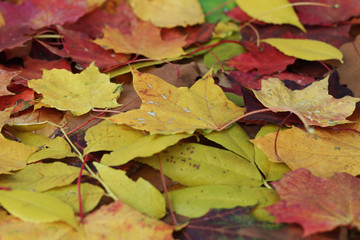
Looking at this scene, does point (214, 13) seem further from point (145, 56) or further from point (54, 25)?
point (54, 25)

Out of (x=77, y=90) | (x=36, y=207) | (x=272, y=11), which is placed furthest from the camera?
(x=272, y=11)

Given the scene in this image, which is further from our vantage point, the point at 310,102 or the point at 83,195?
the point at 310,102

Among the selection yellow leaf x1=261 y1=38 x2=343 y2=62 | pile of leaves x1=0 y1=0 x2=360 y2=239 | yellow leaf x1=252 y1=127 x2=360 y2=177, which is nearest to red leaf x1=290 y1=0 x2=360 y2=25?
pile of leaves x1=0 y1=0 x2=360 y2=239

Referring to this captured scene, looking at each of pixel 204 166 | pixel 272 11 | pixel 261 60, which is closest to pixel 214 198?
pixel 204 166

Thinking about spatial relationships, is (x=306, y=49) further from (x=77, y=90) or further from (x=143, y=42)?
(x=77, y=90)

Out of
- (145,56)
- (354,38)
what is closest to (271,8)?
(354,38)

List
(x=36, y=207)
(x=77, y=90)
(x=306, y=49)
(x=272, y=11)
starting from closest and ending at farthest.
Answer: (x=36, y=207)
(x=77, y=90)
(x=306, y=49)
(x=272, y=11)
